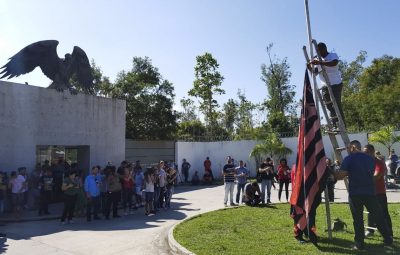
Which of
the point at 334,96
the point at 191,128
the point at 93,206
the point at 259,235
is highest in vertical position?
the point at 191,128

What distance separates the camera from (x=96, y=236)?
1067 cm

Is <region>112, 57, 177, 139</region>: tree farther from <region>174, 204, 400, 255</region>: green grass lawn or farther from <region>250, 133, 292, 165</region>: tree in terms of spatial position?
<region>174, 204, 400, 255</region>: green grass lawn

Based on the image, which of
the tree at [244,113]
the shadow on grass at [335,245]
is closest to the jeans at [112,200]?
the shadow on grass at [335,245]

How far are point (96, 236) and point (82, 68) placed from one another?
31.5 ft

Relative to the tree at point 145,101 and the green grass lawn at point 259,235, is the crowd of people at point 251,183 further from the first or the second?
the tree at point 145,101

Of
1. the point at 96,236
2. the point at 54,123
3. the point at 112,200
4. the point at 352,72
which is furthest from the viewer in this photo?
the point at 352,72

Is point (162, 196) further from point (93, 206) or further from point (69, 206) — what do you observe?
point (69, 206)

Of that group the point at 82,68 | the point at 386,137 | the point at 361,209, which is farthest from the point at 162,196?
the point at 386,137

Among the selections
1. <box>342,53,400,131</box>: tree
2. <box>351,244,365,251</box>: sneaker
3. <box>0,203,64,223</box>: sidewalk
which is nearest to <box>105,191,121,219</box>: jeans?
<box>0,203,64,223</box>: sidewalk

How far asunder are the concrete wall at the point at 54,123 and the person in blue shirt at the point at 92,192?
3.71 metres

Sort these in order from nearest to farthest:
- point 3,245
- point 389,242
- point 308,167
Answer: point 389,242 < point 308,167 < point 3,245

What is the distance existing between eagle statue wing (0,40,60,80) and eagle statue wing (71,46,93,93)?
95cm

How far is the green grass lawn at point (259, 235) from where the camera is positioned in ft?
26.5

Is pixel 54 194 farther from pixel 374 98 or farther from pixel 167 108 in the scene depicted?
pixel 374 98
